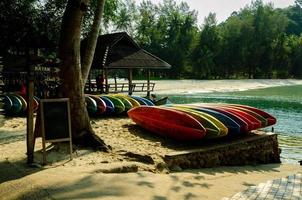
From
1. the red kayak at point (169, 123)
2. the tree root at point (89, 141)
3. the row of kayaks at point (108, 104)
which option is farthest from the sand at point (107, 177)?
the row of kayaks at point (108, 104)

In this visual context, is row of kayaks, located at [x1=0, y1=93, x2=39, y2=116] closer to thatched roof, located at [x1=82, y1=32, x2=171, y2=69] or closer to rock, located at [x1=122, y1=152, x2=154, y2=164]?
rock, located at [x1=122, y1=152, x2=154, y2=164]

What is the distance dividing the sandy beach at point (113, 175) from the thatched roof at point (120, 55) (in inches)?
468

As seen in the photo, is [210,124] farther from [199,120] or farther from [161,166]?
[161,166]

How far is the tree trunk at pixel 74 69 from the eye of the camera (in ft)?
26.7

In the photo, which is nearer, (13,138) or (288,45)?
(13,138)

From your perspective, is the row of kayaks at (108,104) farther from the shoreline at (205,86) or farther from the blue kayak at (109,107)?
the shoreline at (205,86)

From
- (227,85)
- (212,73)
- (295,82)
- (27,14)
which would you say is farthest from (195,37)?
(27,14)

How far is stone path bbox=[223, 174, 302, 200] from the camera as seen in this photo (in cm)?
586

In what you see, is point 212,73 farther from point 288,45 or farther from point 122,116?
point 122,116

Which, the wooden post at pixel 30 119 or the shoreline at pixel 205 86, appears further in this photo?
the shoreline at pixel 205 86

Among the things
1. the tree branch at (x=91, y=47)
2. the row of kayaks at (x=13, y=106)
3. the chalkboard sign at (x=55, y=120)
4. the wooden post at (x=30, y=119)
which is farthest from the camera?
the row of kayaks at (x=13, y=106)

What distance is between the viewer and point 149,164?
8008 mm

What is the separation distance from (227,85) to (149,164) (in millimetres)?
45868

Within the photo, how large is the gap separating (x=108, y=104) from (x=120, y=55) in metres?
8.93
